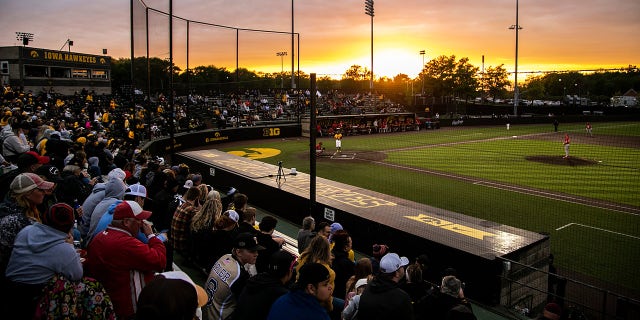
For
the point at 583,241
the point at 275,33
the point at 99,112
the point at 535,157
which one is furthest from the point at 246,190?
the point at 275,33

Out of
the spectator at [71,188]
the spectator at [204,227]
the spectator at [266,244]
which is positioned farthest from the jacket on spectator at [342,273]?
the spectator at [71,188]

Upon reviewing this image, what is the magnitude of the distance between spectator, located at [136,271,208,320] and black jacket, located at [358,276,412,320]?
5.66 feet

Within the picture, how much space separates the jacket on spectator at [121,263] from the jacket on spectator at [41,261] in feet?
1.20

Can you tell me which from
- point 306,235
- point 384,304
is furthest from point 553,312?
point 306,235

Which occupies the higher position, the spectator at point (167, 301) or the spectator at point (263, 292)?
the spectator at point (167, 301)

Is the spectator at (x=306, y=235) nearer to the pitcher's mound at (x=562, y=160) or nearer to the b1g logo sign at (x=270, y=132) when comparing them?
the pitcher's mound at (x=562, y=160)

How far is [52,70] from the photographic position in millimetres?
56250

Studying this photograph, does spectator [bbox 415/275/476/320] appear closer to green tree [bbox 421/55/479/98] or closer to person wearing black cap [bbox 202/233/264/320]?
person wearing black cap [bbox 202/233/264/320]

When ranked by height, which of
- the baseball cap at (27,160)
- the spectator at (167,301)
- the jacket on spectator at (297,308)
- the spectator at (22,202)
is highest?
the baseball cap at (27,160)

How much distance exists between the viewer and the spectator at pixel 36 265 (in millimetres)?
3428

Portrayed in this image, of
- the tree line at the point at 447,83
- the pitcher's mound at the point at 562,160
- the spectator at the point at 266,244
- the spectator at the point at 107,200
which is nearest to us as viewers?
the spectator at the point at 266,244

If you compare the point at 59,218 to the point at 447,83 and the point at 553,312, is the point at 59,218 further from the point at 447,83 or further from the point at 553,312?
the point at 447,83

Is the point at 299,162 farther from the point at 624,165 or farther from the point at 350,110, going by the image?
the point at 350,110

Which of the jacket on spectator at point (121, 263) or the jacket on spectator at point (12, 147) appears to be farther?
the jacket on spectator at point (12, 147)
